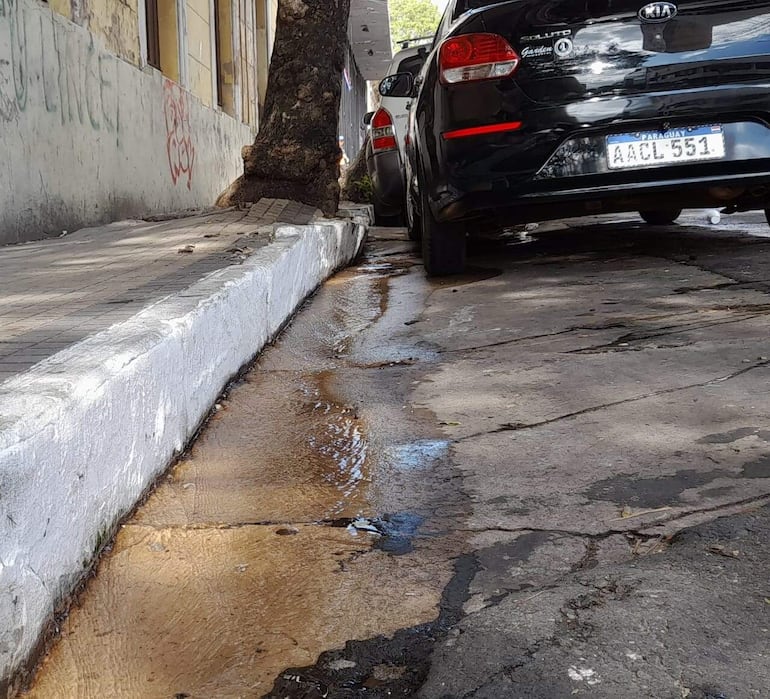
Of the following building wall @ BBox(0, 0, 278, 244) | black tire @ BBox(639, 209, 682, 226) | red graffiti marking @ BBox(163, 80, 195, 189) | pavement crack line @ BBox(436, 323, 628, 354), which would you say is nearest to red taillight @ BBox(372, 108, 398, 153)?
building wall @ BBox(0, 0, 278, 244)

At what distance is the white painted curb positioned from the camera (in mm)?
1577

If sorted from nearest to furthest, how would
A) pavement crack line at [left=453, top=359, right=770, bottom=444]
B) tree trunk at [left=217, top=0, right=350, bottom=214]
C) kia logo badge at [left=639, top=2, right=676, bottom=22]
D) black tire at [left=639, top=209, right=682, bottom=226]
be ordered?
pavement crack line at [left=453, top=359, right=770, bottom=444], kia logo badge at [left=639, top=2, right=676, bottom=22], tree trunk at [left=217, top=0, right=350, bottom=214], black tire at [left=639, top=209, right=682, bottom=226]

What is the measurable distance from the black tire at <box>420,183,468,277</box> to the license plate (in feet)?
3.42

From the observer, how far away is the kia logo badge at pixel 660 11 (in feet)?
15.2

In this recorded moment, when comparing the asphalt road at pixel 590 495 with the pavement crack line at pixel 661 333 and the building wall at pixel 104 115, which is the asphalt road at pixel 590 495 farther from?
the building wall at pixel 104 115

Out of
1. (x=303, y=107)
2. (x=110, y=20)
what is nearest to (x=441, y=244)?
(x=303, y=107)

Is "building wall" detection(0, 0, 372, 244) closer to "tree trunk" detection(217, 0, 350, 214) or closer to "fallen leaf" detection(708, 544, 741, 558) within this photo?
"tree trunk" detection(217, 0, 350, 214)

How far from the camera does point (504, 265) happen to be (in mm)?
6195

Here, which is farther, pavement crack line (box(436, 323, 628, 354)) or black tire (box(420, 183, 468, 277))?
black tire (box(420, 183, 468, 277))

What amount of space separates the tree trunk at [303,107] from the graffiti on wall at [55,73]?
1528mm

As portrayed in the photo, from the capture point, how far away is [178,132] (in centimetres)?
1129

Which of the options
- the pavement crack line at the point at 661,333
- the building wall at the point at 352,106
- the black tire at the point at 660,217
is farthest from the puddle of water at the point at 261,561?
the building wall at the point at 352,106

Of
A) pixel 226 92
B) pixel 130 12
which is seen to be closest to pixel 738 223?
pixel 130 12

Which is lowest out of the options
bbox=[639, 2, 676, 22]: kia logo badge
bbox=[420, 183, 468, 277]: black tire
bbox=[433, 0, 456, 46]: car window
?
bbox=[420, 183, 468, 277]: black tire
